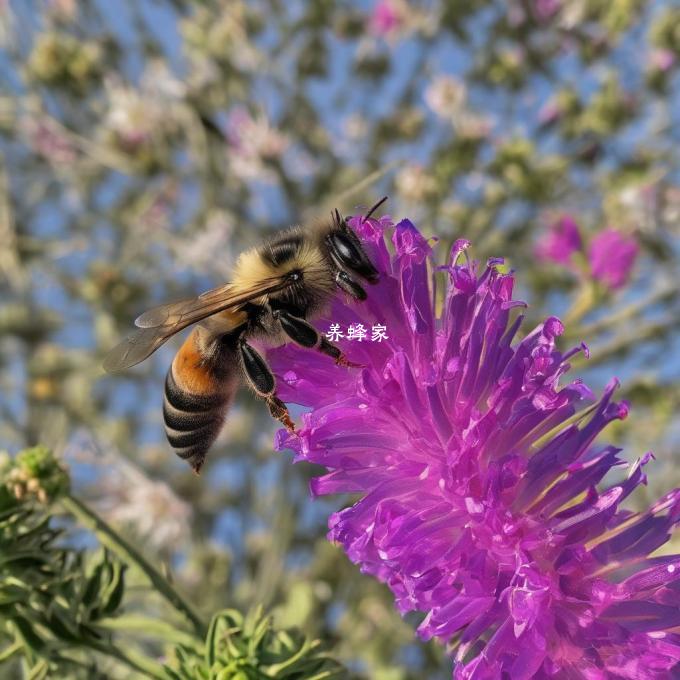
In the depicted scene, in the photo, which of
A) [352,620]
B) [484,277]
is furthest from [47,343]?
[484,277]

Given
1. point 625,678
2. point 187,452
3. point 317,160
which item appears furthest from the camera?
point 317,160

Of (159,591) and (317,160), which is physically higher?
(317,160)

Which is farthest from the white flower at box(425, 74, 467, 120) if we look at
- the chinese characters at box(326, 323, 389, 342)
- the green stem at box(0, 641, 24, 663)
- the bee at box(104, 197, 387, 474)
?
the green stem at box(0, 641, 24, 663)

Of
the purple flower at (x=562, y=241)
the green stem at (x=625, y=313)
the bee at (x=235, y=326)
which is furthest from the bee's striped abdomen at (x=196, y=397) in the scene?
the purple flower at (x=562, y=241)

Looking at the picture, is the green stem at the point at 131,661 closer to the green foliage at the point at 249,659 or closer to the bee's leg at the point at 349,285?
the green foliage at the point at 249,659

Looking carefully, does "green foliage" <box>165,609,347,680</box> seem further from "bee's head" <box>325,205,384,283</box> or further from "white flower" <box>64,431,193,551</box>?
"white flower" <box>64,431,193,551</box>

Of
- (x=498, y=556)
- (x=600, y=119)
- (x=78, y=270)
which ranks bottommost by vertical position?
(x=498, y=556)

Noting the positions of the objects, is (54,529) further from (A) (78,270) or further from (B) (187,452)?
(A) (78,270)

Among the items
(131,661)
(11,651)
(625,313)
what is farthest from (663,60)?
(11,651)
